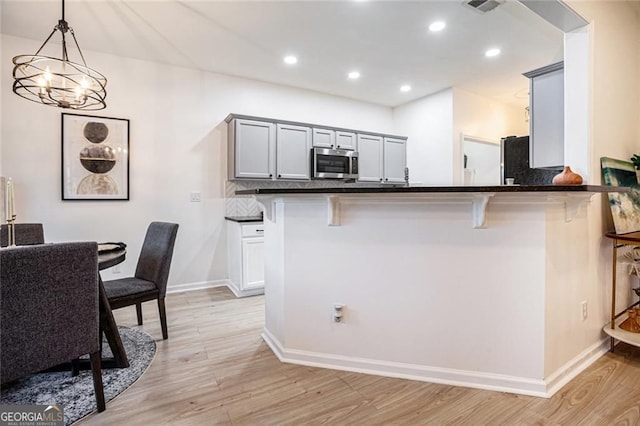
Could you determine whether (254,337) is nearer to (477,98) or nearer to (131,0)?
(131,0)

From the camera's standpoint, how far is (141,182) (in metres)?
3.87

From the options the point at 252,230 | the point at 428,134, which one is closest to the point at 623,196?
the point at 428,134

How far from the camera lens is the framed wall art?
3.51 metres

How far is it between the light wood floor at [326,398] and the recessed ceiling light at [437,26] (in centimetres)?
303

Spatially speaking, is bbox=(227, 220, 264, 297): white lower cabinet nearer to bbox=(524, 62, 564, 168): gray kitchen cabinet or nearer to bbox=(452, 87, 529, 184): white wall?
bbox=(524, 62, 564, 168): gray kitchen cabinet

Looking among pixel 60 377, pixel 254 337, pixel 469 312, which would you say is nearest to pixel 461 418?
pixel 469 312

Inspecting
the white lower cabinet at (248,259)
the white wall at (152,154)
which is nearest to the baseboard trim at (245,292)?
the white lower cabinet at (248,259)

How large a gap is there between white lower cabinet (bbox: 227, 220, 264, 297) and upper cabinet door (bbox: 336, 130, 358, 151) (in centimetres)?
186

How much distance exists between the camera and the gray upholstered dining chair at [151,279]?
2.40m

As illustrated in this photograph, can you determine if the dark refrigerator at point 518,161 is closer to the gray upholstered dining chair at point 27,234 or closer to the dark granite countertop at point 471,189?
the dark granite countertop at point 471,189

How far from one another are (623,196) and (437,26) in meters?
2.14

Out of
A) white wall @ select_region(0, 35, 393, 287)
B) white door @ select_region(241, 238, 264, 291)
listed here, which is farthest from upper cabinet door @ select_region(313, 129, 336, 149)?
white door @ select_region(241, 238, 264, 291)

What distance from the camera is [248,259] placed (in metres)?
3.80

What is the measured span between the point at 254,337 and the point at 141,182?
2426 mm
